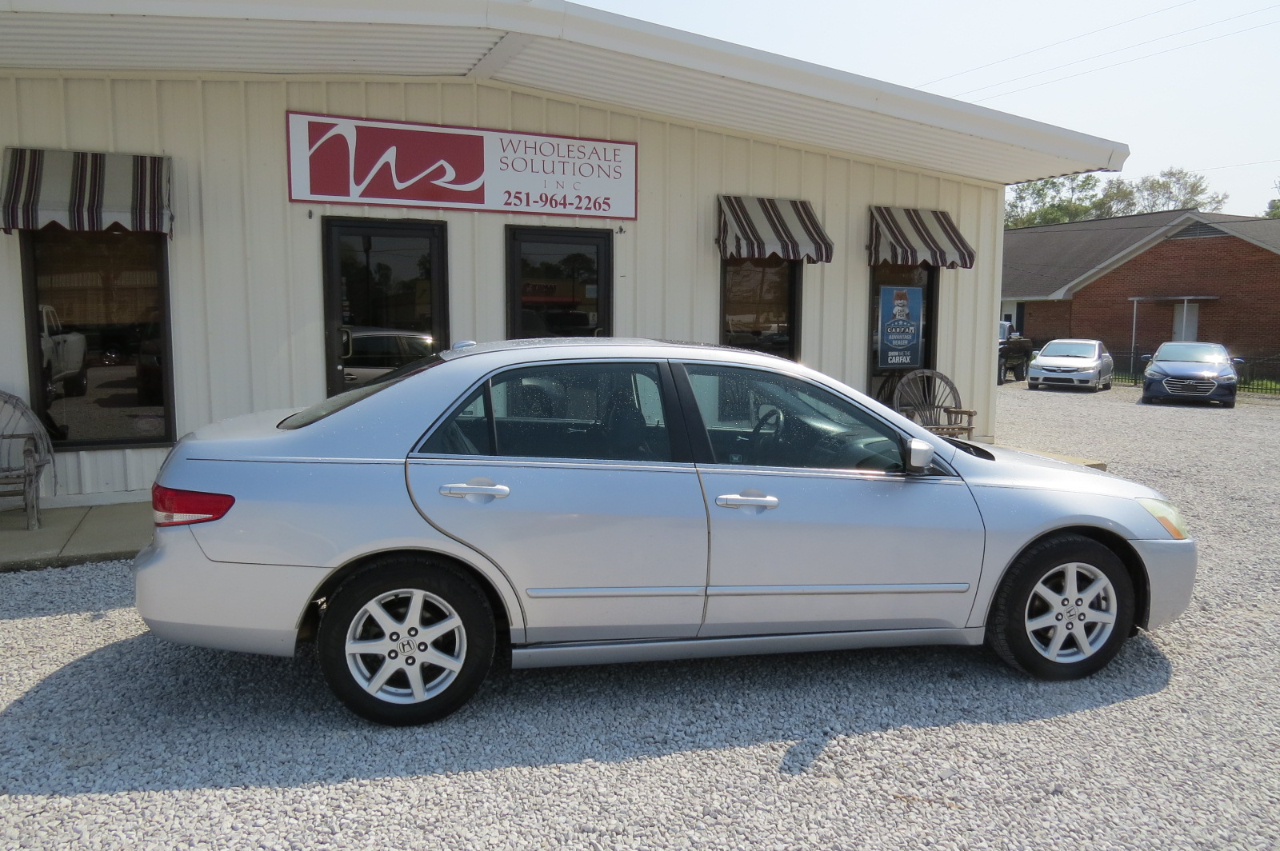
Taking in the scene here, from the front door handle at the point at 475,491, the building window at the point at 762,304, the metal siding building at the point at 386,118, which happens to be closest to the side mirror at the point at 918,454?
the front door handle at the point at 475,491

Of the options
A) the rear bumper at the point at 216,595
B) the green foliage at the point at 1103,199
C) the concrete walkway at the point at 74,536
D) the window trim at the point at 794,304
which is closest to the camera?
the rear bumper at the point at 216,595

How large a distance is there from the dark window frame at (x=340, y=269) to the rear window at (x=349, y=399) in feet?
12.0

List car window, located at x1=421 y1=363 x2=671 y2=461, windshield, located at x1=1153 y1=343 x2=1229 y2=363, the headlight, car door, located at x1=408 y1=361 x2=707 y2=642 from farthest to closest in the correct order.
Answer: windshield, located at x1=1153 y1=343 x2=1229 y2=363
the headlight
car window, located at x1=421 y1=363 x2=671 y2=461
car door, located at x1=408 y1=361 x2=707 y2=642

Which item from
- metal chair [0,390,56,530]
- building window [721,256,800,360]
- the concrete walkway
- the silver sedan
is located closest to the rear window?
the silver sedan

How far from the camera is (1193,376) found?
20.5m

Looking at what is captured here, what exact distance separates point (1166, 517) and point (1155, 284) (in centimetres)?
3273

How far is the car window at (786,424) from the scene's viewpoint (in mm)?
4047

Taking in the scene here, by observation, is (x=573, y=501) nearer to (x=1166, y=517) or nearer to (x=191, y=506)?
(x=191, y=506)

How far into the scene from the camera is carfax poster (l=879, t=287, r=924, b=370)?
10094 mm

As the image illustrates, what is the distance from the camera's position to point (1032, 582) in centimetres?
413

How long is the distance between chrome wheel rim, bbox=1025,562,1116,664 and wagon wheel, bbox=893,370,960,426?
18.7 ft

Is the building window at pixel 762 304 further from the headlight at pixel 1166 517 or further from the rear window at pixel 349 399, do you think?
the rear window at pixel 349 399

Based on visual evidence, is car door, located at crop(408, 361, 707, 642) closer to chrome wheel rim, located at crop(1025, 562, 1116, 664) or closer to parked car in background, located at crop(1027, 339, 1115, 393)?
chrome wheel rim, located at crop(1025, 562, 1116, 664)

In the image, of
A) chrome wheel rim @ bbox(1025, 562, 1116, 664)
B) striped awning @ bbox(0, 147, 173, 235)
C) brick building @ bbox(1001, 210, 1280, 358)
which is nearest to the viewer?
chrome wheel rim @ bbox(1025, 562, 1116, 664)
